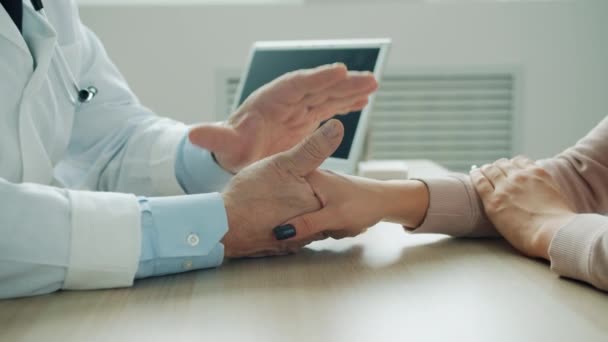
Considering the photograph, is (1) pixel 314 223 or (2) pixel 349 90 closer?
(1) pixel 314 223

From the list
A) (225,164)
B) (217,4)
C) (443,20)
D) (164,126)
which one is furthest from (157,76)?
(225,164)

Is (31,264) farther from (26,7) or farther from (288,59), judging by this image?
(288,59)

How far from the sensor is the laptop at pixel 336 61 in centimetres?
149

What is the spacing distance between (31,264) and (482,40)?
8.45ft

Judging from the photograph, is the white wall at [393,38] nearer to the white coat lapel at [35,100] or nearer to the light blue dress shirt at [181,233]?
the white coat lapel at [35,100]

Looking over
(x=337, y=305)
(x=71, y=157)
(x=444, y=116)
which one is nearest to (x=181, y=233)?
(x=337, y=305)

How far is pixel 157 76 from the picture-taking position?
291cm

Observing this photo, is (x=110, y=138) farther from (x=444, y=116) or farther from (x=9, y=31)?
(x=444, y=116)

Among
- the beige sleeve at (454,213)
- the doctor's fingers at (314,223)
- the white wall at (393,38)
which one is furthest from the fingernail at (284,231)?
the white wall at (393,38)

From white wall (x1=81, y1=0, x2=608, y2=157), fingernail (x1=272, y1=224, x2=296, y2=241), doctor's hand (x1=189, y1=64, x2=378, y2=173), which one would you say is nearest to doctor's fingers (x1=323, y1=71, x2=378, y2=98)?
doctor's hand (x1=189, y1=64, x2=378, y2=173)

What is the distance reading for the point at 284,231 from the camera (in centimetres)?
84

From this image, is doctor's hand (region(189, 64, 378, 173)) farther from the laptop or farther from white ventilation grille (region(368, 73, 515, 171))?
white ventilation grille (region(368, 73, 515, 171))

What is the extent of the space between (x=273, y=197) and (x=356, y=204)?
0.40 feet

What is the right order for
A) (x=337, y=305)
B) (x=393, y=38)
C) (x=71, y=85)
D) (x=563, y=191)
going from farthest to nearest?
(x=393, y=38) → (x=71, y=85) → (x=563, y=191) → (x=337, y=305)
